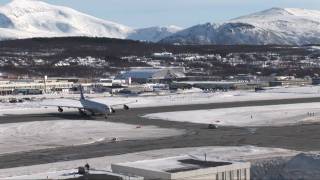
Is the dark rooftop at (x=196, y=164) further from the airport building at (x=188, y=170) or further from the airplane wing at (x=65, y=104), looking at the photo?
the airplane wing at (x=65, y=104)

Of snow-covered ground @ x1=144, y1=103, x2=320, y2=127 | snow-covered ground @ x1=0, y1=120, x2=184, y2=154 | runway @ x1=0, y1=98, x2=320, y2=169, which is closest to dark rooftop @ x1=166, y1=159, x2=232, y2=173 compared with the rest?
runway @ x1=0, y1=98, x2=320, y2=169

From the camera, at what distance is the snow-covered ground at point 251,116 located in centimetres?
8619

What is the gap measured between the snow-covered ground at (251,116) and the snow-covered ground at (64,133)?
12.0m

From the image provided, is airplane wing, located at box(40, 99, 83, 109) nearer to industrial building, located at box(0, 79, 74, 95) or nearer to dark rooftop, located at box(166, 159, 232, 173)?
industrial building, located at box(0, 79, 74, 95)

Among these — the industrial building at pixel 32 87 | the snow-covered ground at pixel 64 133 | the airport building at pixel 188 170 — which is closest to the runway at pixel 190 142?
the snow-covered ground at pixel 64 133

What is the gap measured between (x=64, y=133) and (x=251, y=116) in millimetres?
29761

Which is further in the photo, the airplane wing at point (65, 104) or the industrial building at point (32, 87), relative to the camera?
the industrial building at point (32, 87)

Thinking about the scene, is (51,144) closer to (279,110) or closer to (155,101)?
(279,110)

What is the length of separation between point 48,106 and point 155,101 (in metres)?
23.7

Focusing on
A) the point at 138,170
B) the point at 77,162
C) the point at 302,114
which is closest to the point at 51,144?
the point at 77,162

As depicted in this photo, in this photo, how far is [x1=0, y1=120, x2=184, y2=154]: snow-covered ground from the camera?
65438 mm

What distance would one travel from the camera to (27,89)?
6905 inches

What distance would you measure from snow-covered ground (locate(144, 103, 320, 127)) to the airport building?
4783 cm

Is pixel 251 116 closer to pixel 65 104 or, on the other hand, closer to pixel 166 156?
pixel 65 104
